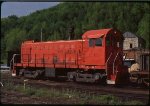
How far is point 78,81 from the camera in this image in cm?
2462

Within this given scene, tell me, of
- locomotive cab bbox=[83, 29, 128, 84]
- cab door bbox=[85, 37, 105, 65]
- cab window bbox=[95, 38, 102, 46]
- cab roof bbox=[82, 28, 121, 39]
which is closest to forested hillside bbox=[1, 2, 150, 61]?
cab roof bbox=[82, 28, 121, 39]

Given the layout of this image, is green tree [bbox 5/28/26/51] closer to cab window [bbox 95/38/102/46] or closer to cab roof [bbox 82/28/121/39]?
cab roof [bbox 82/28/121/39]

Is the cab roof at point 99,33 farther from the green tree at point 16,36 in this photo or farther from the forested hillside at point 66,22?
the green tree at point 16,36

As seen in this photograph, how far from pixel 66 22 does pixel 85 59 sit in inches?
919

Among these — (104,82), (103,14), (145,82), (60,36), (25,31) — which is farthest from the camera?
(25,31)

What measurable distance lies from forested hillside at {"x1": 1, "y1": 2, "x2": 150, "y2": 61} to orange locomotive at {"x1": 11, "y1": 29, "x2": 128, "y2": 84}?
38.7 ft

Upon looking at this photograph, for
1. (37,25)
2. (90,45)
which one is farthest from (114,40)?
(37,25)

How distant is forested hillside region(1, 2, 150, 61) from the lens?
4459 cm

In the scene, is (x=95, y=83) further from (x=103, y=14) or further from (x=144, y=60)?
(x=103, y=14)

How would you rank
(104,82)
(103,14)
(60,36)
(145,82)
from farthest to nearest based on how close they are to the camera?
(60,36), (103,14), (104,82), (145,82)

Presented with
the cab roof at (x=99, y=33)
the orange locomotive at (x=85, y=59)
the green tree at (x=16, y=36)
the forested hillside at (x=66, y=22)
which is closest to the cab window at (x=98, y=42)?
the orange locomotive at (x=85, y=59)

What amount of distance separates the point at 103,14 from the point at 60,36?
18748mm

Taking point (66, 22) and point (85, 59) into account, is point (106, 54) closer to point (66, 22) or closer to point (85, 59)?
point (85, 59)

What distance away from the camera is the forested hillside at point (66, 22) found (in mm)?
44594
